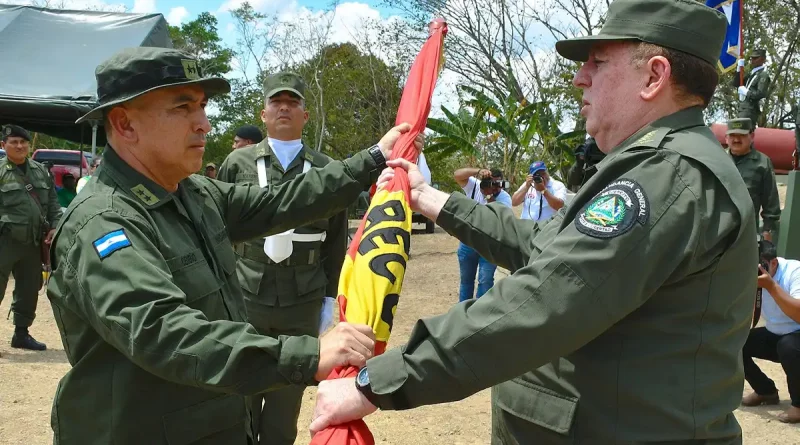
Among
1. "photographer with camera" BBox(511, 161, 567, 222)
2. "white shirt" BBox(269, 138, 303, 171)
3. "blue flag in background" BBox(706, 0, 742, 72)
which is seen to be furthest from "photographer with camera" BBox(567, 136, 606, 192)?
"blue flag in background" BBox(706, 0, 742, 72)

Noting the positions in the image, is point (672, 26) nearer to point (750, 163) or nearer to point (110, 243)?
point (110, 243)

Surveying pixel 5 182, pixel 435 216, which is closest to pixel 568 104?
pixel 5 182

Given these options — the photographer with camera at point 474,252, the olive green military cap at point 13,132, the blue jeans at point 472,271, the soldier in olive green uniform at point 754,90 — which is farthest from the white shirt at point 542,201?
the olive green military cap at point 13,132

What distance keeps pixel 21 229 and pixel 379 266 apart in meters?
5.87

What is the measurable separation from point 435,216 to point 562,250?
1170mm

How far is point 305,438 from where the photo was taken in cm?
482

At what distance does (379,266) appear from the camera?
2668 millimetres

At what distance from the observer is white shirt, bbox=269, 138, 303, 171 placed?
4.55m

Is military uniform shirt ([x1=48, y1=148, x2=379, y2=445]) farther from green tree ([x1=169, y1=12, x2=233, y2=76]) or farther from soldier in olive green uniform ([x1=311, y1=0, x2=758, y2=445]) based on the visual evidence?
green tree ([x1=169, y1=12, x2=233, y2=76])

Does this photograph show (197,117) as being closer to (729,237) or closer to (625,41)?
(625,41)

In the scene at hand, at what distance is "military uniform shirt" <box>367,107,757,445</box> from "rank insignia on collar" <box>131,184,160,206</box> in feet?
2.95

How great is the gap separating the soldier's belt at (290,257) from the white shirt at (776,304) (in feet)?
11.9

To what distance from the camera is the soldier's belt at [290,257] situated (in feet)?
14.2

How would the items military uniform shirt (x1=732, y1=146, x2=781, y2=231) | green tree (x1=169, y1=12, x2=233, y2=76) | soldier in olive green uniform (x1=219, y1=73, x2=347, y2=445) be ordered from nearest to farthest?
soldier in olive green uniform (x1=219, y1=73, x2=347, y2=445)
military uniform shirt (x1=732, y1=146, x2=781, y2=231)
green tree (x1=169, y1=12, x2=233, y2=76)
